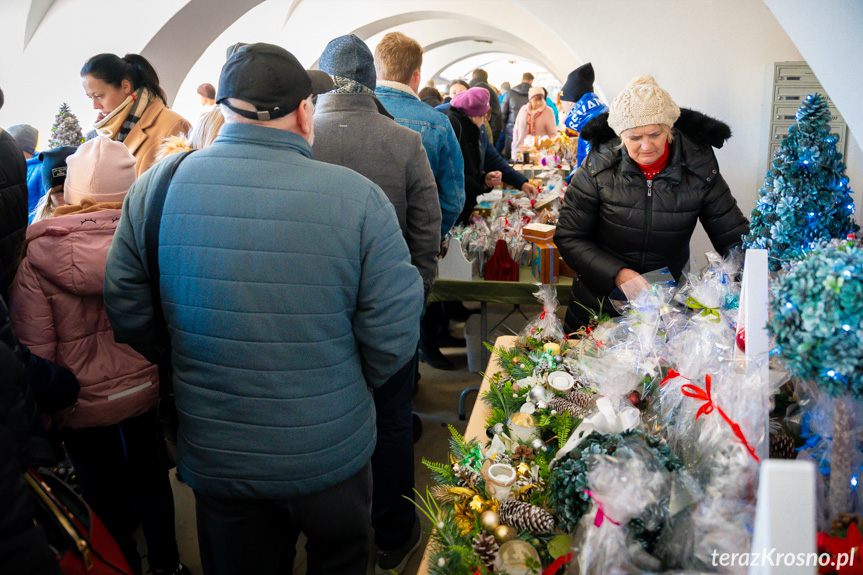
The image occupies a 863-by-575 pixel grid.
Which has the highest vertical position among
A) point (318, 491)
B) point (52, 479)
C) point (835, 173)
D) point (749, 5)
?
point (749, 5)

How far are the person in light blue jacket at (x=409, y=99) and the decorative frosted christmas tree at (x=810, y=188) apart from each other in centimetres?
146

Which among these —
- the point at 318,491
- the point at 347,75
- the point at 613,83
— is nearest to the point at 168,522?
the point at 318,491

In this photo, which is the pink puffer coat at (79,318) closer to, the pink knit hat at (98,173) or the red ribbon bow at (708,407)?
the pink knit hat at (98,173)

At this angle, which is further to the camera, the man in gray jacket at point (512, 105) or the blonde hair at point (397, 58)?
the man in gray jacket at point (512, 105)

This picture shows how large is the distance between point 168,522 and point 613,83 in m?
4.66

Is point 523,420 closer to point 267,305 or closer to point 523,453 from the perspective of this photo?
point 523,453

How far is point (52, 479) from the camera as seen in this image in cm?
119

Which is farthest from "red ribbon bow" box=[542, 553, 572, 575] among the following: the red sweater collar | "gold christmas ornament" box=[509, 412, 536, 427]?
the red sweater collar

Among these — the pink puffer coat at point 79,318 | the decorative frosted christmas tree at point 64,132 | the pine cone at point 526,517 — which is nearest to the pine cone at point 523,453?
the pine cone at point 526,517

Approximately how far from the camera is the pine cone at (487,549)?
1.08 metres

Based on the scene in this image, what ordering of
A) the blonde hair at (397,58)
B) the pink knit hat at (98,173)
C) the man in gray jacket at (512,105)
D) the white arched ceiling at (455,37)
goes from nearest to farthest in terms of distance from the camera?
Answer: the pink knit hat at (98,173)
the blonde hair at (397,58)
the white arched ceiling at (455,37)
the man in gray jacket at (512,105)

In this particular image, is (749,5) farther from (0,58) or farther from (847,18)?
(0,58)

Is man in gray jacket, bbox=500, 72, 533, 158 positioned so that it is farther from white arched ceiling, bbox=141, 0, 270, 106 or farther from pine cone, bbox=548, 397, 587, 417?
pine cone, bbox=548, 397, 587, 417

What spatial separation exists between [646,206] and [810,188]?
93cm
